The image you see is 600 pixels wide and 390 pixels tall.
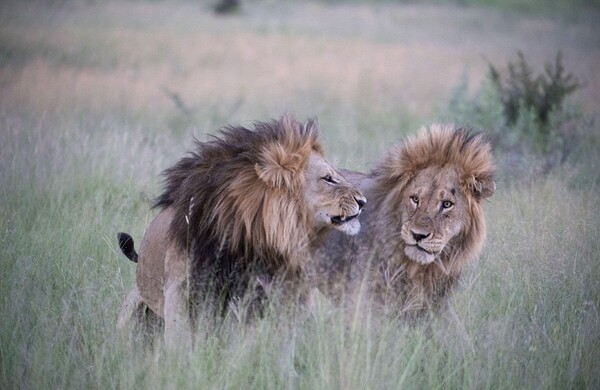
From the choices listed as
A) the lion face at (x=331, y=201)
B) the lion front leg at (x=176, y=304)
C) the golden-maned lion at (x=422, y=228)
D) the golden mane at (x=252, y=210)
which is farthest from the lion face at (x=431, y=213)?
the lion front leg at (x=176, y=304)

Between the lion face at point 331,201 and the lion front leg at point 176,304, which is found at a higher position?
the lion face at point 331,201

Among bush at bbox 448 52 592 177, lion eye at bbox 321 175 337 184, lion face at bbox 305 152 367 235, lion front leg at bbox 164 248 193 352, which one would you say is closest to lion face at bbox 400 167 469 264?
lion face at bbox 305 152 367 235

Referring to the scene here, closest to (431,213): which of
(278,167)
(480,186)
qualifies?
(480,186)

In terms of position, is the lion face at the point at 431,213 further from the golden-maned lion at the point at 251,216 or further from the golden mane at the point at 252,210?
the golden mane at the point at 252,210

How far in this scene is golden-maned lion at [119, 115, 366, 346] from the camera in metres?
4.75

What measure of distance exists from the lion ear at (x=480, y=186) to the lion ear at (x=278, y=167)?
1097 millimetres

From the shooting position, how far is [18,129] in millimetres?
9422

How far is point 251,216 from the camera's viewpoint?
15.8 ft

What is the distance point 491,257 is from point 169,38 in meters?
18.6

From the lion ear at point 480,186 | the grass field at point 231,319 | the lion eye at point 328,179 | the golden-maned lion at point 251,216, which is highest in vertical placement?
the lion ear at point 480,186

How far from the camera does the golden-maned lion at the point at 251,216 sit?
4.75 metres

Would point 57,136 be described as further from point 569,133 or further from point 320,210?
point 569,133

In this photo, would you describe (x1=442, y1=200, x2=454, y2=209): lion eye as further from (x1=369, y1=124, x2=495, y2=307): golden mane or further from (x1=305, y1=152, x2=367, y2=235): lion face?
(x1=305, y1=152, x2=367, y2=235): lion face

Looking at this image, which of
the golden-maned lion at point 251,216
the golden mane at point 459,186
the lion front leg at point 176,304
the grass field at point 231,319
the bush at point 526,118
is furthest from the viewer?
the bush at point 526,118
